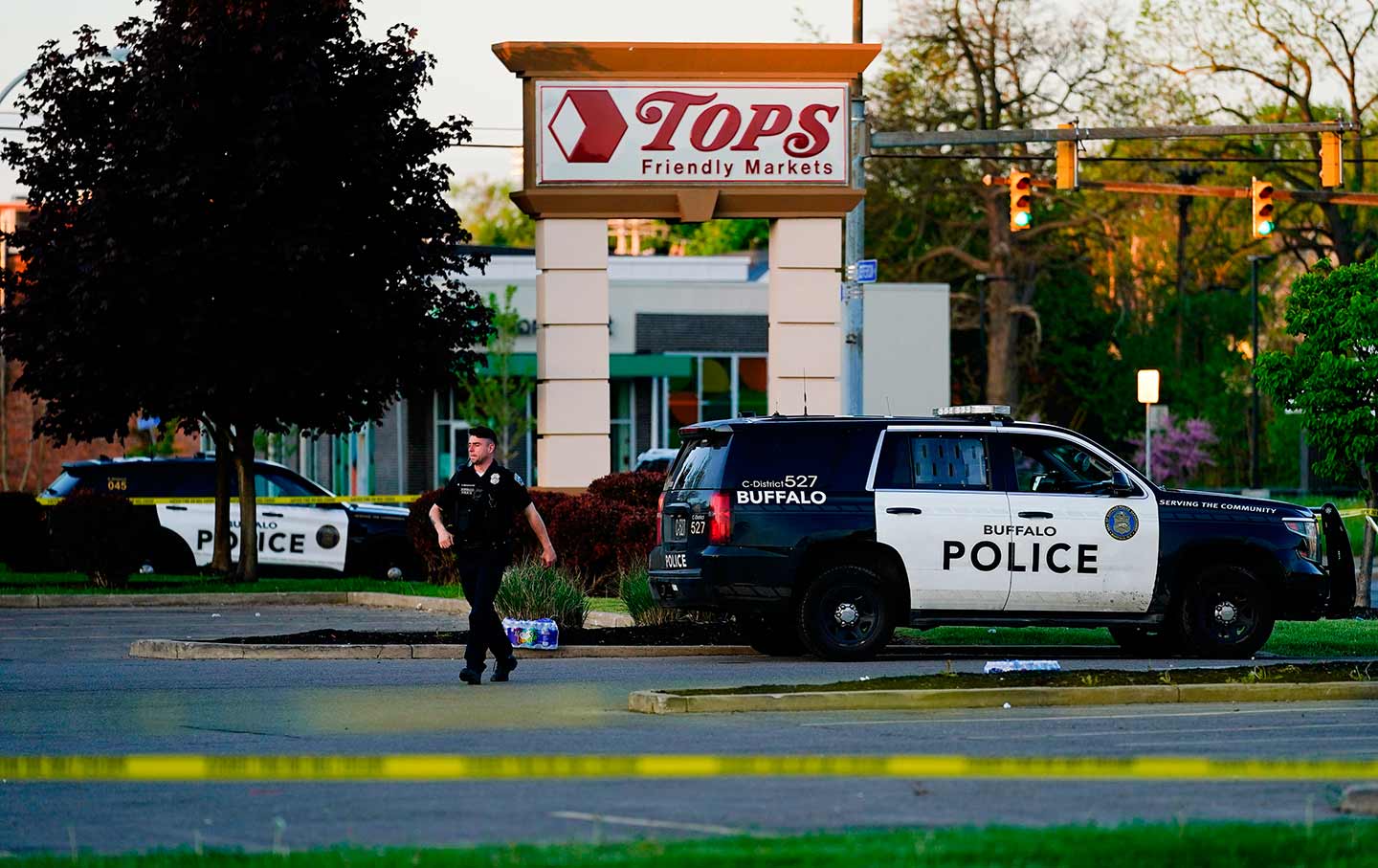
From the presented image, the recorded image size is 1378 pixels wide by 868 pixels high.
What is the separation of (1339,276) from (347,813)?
59.3 feet

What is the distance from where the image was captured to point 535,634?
60.3 feet

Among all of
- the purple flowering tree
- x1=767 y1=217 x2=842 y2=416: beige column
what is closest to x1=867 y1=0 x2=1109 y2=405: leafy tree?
the purple flowering tree

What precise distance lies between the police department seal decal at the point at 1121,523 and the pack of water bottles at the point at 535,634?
4.45 metres

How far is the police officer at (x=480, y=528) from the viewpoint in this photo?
15.6 meters

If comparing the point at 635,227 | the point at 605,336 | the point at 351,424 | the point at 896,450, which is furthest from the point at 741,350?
the point at 635,227

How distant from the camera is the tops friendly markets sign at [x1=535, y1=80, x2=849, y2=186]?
2706 cm

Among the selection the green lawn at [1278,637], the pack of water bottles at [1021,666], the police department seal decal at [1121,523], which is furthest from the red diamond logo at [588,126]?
the pack of water bottles at [1021,666]

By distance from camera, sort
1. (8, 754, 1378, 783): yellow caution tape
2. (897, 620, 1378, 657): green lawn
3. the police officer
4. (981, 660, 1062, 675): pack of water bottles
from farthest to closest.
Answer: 1. (897, 620, 1378, 657): green lawn
2. the police officer
3. (981, 660, 1062, 675): pack of water bottles
4. (8, 754, 1378, 783): yellow caution tape

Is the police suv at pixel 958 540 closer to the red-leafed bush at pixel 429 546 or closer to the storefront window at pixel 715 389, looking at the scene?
the red-leafed bush at pixel 429 546

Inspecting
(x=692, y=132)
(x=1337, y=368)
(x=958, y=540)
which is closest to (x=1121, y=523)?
(x=958, y=540)

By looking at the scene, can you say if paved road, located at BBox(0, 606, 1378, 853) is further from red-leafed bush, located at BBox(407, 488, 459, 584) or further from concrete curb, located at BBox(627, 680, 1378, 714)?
red-leafed bush, located at BBox(407, 488, 459, 584)

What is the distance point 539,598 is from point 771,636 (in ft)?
8.06

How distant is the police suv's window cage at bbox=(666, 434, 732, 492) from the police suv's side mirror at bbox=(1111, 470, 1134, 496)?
303 cm

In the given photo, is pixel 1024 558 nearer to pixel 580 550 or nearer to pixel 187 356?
pixel 580 550
